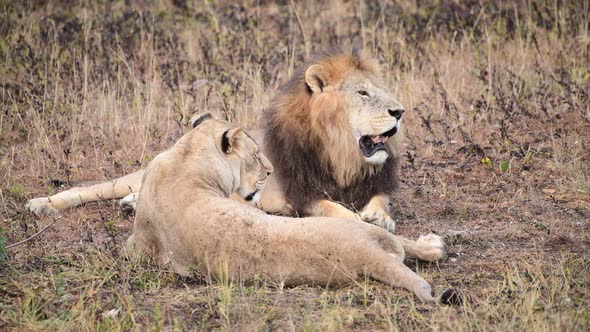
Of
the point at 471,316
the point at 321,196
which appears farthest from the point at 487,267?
the point at 321,196

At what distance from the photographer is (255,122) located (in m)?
8.52

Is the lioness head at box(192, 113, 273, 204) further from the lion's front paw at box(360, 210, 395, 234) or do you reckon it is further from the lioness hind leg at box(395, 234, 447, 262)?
the lioness hind leg at box(395, 234, 447, 262)

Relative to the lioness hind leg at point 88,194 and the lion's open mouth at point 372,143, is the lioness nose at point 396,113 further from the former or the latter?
the lioness hind leg at point 88,194

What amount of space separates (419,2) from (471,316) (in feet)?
25.7

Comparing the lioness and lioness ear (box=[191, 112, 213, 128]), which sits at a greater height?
lioness ear (box=[191, 112, 213, 128])

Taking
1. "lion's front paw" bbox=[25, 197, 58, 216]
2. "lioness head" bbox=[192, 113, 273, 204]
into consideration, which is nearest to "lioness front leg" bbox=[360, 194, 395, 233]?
Result: "lioness head" bbox=[192, 113, 273, 204]

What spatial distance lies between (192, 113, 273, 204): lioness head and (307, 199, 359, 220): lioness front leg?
52 centimetres

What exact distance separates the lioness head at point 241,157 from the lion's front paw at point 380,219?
2.40ft

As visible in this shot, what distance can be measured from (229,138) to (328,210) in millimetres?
1002

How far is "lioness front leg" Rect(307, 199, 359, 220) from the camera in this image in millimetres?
6039

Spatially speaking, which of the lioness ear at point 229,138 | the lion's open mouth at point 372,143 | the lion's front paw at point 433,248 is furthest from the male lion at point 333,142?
the lioness ear at point 229,138

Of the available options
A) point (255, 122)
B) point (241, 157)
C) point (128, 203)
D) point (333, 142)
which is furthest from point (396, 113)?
point (255, 122)

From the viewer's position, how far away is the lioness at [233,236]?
451 cm

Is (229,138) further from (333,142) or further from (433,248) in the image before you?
(433,248)
